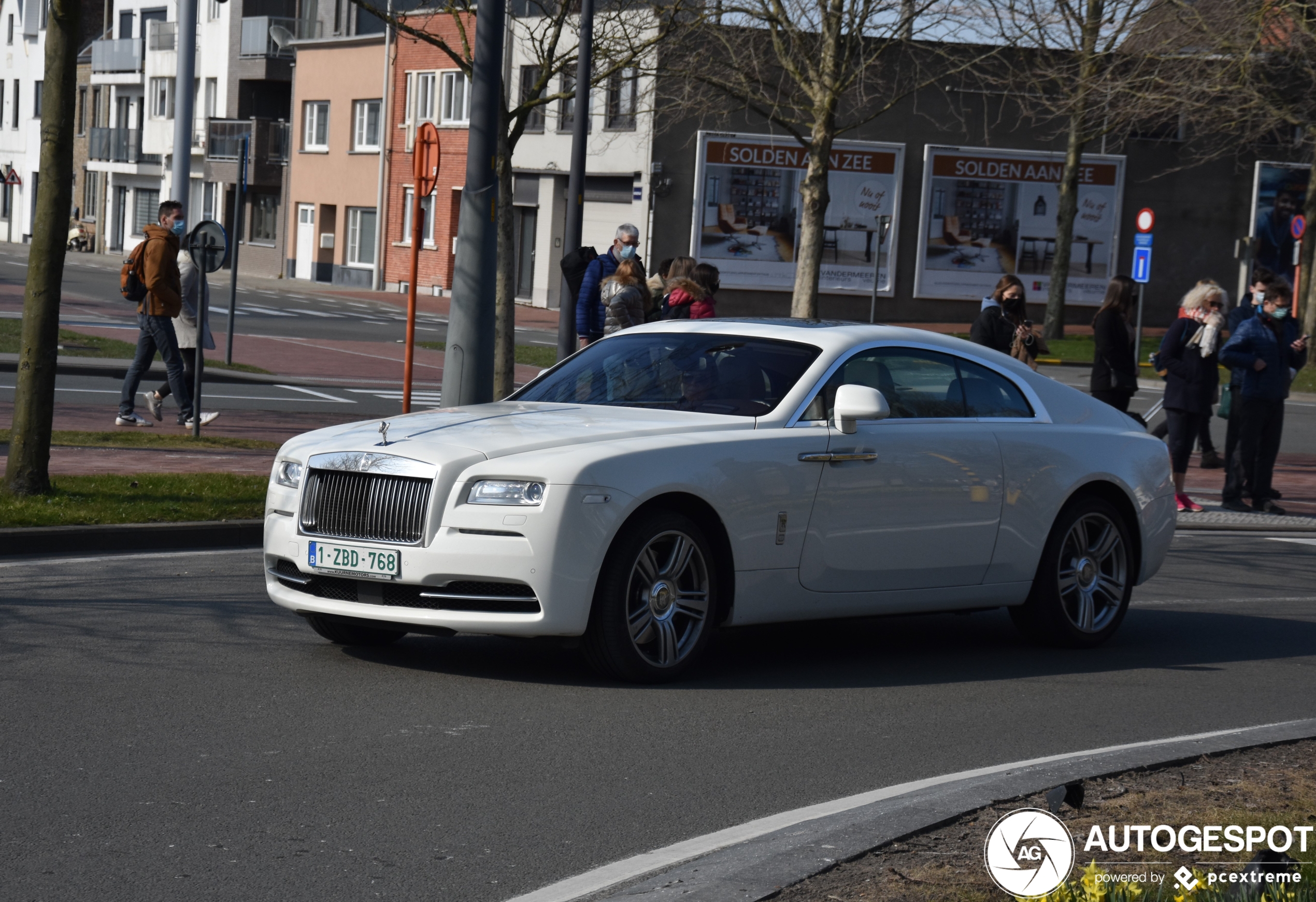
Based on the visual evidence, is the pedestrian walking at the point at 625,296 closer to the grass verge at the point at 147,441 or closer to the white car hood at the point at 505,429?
the grass verge at the point at 147,441

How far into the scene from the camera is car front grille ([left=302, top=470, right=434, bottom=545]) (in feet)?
22.9

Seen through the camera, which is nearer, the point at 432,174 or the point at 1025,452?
the point at 1025,452

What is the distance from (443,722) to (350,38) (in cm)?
5416

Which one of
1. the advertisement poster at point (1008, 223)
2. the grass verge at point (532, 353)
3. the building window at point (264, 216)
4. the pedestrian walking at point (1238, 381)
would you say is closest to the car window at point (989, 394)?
the pedestrian walking at point (1238, 381)

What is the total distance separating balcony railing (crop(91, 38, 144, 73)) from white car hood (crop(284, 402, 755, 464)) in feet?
238

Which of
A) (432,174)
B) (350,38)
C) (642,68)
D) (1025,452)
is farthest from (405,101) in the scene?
(1025,452)

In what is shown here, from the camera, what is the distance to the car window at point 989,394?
8.57m

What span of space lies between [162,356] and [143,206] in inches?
2470

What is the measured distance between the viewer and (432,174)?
→ 20125 mm

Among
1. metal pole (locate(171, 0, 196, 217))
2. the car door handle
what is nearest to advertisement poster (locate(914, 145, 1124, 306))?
metal pole (locate(171, 0, 196, 217))

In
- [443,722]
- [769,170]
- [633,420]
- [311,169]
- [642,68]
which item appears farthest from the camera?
[311,169]

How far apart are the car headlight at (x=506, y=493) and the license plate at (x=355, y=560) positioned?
0.39 m

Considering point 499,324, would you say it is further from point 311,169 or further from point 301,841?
point 311,169

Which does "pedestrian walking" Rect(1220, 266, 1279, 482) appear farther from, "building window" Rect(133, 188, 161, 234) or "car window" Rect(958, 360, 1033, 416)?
"building window" Rect(133, 188, 161, 234)
